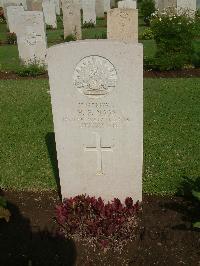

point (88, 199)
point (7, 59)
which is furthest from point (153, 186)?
point (7, 59)

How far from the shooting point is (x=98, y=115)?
416 cm

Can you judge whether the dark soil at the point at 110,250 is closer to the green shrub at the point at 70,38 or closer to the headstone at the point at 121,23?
the headstone at the point at 121,23

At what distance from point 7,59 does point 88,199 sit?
1133 cm

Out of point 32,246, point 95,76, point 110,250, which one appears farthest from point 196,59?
point 32,246

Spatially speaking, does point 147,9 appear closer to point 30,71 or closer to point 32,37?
point 32,37

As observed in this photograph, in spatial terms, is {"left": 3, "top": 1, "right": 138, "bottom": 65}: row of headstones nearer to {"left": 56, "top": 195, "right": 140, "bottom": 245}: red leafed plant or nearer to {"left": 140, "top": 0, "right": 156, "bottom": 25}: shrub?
{"left": 56, "top": 195, "right": 140, "bottom": 245}: red leafed plant

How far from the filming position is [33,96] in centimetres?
982

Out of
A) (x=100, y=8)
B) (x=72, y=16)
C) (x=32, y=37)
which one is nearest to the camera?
(x=32, y=37)

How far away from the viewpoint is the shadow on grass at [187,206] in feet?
14.5

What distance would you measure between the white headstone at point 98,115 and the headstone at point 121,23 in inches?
221

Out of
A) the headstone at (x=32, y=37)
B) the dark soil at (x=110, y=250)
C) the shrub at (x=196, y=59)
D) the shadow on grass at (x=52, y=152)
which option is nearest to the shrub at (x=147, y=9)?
the shrub at (x=196, y=59)

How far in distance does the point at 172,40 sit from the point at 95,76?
8.03m

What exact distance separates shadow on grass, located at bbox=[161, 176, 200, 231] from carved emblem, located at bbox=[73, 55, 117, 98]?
1646mm

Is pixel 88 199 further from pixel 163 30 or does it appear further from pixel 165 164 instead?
pixel 163 30
